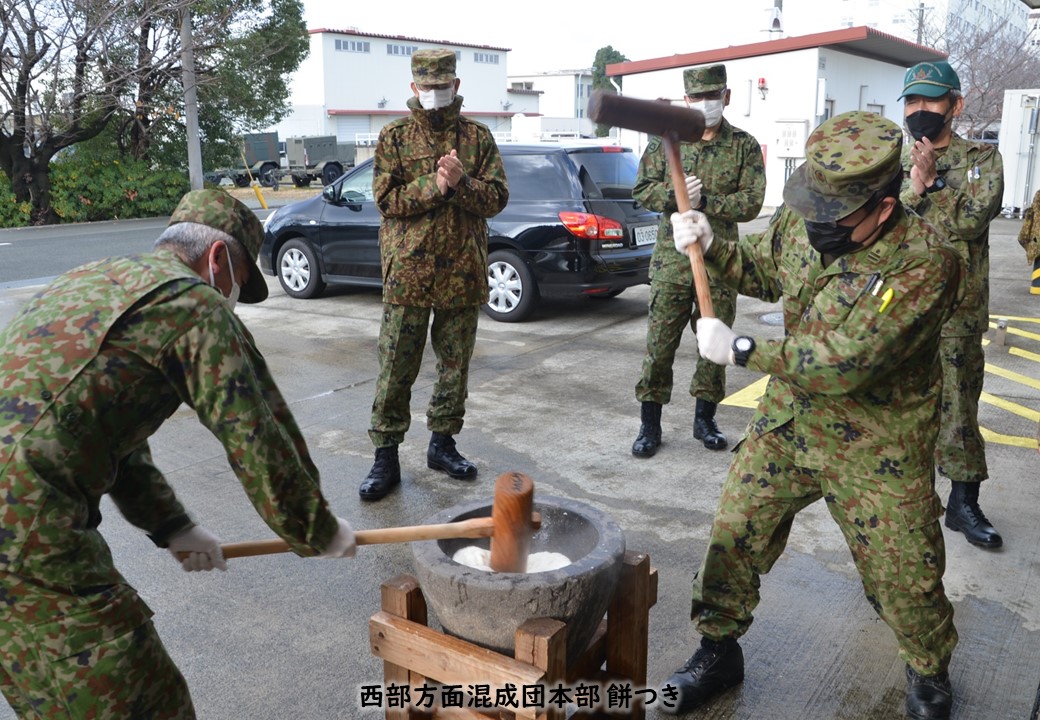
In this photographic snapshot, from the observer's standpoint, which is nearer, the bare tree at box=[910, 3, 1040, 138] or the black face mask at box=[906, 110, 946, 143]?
the black face mask at box=[906, 110, 946, 143]

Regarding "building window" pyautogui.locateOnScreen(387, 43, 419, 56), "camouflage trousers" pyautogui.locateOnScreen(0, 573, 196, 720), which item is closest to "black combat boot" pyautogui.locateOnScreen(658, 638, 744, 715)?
"camouflage trousers" pyautogui.locateOnScreen(0, 573, 196, 720)

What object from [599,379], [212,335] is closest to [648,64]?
[599,379]

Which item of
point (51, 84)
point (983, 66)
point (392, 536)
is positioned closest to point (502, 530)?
point (392, 536)

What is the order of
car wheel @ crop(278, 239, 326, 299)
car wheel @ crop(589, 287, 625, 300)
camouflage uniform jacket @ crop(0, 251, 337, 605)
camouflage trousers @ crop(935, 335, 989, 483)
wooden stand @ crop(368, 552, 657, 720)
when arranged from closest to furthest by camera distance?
camouflage uniform jacket @ crop(0, 251, 337, 605) → wooden stand @ crop(368, 552, 657, 720) → camouflage trousers @ crop(935, 335, 989, 483) → car wheel @ crop(589, 287, 625, 300) → car wheel @ crop(278, 239, 326, 299)

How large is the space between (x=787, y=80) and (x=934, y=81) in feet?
60.1

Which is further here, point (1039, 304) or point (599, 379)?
point (1039, 304)

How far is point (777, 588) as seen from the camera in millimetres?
3674

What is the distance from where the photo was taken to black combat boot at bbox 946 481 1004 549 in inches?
155

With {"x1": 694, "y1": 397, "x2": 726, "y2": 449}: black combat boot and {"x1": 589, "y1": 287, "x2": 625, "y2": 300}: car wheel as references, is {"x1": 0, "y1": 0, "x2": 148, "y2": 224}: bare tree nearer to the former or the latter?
{"x1": 589, "y1": 287, "x2": 625, "y2": 300}: car wheel

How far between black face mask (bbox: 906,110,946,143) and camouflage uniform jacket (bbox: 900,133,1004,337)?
0.10 metres

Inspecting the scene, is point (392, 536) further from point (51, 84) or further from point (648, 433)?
point (51, 84)

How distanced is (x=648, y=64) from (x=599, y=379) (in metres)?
17.5

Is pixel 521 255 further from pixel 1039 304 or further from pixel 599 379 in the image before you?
pixel 1039 304

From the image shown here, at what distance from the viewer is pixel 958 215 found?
383cm
